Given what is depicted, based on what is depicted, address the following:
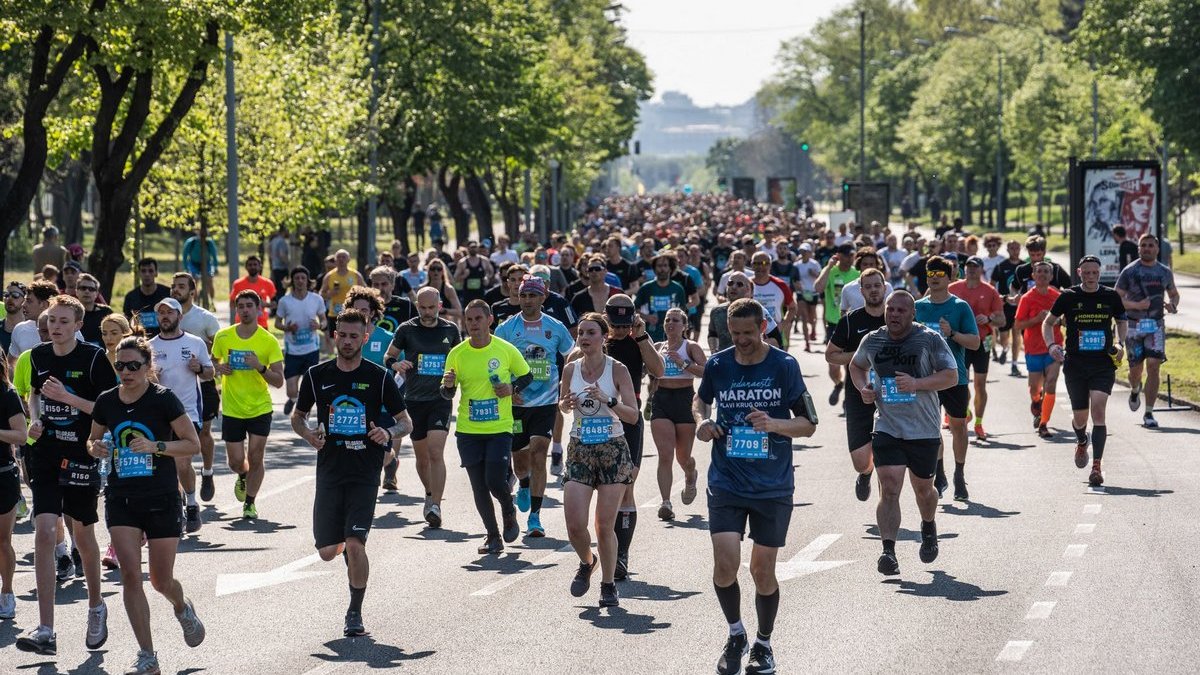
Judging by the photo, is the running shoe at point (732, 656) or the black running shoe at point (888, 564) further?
the black running shoe at point (888, 564)

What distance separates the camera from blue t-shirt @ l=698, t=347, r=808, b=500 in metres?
9.27

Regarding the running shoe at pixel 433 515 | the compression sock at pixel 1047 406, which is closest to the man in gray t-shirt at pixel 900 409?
the running shoe at pixel 433 515

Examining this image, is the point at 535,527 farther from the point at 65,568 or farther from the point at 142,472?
the point at 142,472

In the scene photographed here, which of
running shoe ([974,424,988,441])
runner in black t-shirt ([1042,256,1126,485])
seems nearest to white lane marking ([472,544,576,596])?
runner in black t-shirt ([1042,256,1126,485])

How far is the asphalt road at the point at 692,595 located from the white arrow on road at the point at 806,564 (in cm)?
3

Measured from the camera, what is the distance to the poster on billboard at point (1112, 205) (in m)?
28.3

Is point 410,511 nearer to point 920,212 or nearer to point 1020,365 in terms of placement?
point 1020,365

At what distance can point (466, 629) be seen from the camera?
34.1 feet

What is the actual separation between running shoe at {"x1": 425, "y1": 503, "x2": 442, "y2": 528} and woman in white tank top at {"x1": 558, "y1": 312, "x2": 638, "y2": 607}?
308 cm

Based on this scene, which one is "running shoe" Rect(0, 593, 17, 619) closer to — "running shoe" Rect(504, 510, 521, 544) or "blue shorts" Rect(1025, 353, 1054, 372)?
"running shoe" Rect(504, 510, 521, 544)

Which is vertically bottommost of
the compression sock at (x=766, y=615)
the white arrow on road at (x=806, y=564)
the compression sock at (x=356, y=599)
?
the white arrow on road at (x=806, y=564)

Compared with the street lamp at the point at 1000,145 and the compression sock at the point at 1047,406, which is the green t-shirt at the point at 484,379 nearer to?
the compression sock at the point at 1047,406

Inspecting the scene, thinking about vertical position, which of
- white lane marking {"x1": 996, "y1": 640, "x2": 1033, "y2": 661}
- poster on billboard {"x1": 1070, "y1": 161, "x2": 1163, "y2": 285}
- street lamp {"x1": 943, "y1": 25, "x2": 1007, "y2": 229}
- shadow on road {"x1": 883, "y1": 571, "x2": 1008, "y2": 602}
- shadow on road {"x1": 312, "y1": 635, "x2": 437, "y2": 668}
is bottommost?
shadow on road {"x1": 883, "y1": 571, "x2": 1008, "y2": 602}

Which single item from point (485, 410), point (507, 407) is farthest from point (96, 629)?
point (507, 407)
